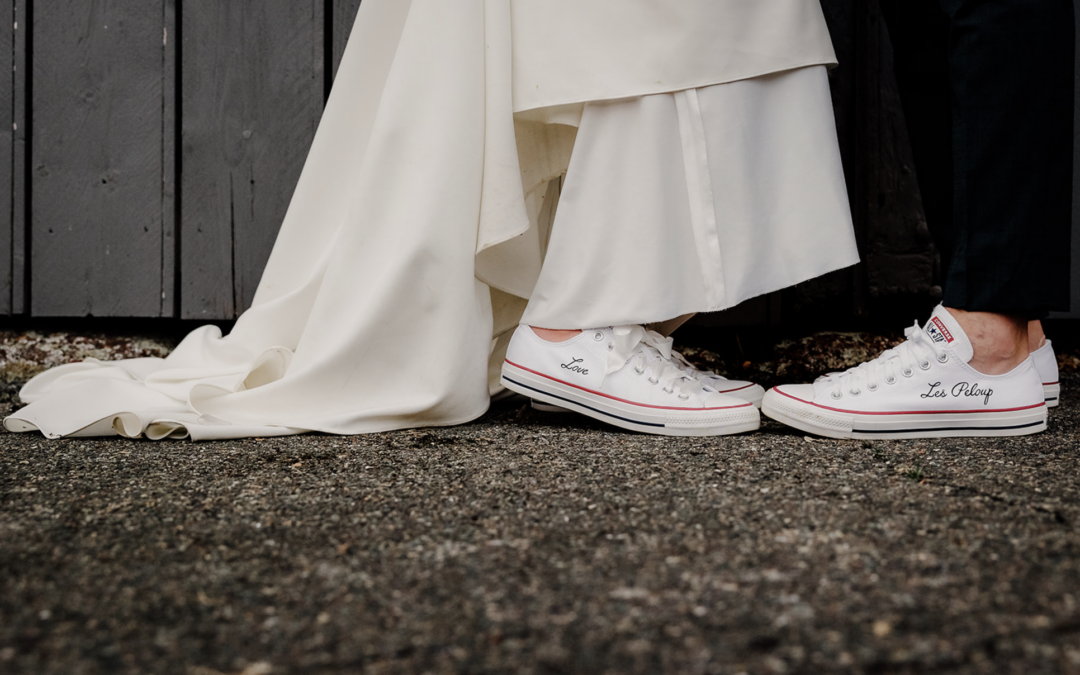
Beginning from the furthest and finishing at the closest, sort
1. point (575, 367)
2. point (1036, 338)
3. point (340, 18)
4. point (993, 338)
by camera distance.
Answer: point (340, 18) < point (1036, 338) < point (575, 367) < point (993, 338)

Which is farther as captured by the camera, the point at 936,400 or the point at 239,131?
the point at 239,131

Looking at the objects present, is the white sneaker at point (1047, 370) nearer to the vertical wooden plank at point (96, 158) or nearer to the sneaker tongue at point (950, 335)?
the sneaker tongue at point (950, 335)

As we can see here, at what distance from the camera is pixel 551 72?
1.00 meters

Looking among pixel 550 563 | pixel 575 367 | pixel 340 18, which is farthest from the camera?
pixel 340 18

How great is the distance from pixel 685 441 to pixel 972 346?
0.40 m

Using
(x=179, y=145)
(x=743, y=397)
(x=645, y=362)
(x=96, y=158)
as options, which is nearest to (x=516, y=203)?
(x=645, y=362)

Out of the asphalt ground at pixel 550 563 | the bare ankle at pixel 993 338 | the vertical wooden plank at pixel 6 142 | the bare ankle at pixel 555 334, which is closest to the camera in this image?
the asphalt ground at pixel 550 563

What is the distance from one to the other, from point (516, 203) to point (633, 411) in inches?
14.2

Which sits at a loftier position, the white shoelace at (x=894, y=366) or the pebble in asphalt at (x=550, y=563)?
the white shoelace at (x=894, y=366)

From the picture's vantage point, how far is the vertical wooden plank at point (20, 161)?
Result: 1.43 m

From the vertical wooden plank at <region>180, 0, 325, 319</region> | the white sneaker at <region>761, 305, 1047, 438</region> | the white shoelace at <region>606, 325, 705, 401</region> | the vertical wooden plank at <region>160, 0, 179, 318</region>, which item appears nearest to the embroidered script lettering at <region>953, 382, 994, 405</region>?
the white sneaker at <region>761, 305, 1047, 438</region>

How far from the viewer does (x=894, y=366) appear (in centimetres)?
94

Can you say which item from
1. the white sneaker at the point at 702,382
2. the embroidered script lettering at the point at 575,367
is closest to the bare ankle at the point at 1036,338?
the white sneaker at the point at 702,382

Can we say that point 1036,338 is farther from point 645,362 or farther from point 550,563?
point 550,563
